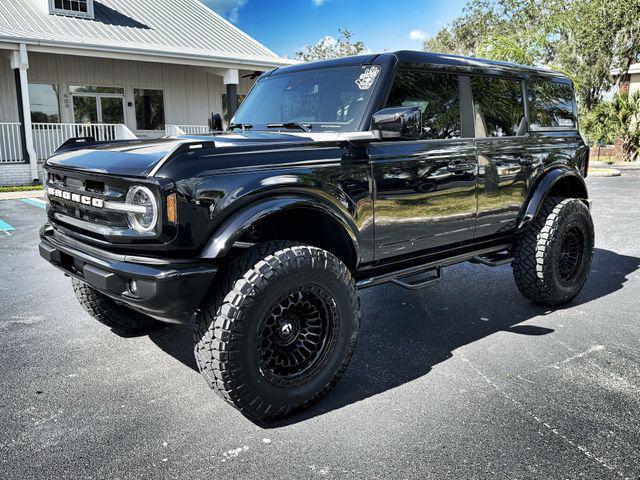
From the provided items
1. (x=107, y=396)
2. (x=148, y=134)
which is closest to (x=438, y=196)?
(x=107, y=396)

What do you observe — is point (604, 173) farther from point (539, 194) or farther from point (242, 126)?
point (242, 126)

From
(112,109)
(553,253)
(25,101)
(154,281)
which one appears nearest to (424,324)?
(553,253)

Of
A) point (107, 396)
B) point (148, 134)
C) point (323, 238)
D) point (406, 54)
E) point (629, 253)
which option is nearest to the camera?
point (107, 396)

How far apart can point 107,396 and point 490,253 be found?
10.3ft

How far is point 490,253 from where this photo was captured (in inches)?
177

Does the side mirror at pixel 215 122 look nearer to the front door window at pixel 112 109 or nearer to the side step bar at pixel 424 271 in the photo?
the side step bar at pixel 424 271

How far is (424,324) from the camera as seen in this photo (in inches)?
168

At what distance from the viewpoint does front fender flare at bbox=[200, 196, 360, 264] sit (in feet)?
8.52

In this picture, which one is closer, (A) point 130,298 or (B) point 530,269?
(A) point 130,298

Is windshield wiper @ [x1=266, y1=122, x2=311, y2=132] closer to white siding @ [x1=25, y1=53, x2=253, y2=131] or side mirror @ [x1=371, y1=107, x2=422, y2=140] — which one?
side mirror @ [x1=371, y1=107, x2=422, y2=140]

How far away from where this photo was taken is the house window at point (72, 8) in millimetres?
16938

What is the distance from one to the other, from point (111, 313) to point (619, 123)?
23.7m

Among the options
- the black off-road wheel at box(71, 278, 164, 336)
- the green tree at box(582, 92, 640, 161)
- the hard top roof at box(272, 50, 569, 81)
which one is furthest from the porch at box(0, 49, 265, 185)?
the green tree at box(582, 92, 640, 161)

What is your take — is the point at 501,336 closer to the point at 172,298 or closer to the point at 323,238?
the point at 323,238
